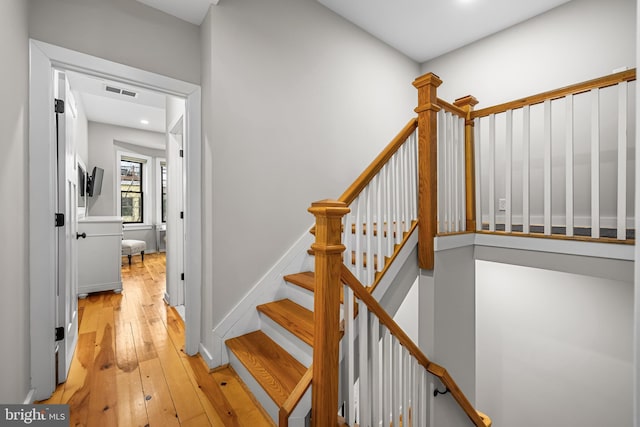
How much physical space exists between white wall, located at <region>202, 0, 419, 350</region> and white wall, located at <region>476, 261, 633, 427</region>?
2.30m

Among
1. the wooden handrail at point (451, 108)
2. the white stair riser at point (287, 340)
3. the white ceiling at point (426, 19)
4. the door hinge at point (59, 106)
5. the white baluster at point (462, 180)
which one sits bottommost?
the white stair riser at point (287, 340)

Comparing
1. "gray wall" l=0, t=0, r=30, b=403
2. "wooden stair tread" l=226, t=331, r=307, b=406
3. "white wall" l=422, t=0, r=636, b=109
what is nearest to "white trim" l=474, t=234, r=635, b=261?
"wooden stair tread" l=226, t=331, r=307, b=406

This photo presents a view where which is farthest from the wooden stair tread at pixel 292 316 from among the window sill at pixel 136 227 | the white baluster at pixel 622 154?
the window sill at pixel 136 227

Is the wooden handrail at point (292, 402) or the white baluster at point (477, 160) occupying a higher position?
the white baluster at point (477, 160)

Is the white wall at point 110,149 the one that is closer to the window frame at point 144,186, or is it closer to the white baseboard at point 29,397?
the window frame at point 144,186

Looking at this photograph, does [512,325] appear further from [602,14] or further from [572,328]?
[602,14]

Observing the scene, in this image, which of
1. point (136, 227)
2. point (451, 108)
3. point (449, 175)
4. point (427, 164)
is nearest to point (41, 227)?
point (427, 164)

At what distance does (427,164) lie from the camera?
6.29 ft

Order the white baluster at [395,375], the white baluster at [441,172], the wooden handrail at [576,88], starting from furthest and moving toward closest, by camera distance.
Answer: the white baluster at [441,172] → the wooden handrail at [576,88] → the white baluster at [395,375]

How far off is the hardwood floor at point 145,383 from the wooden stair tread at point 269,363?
7.5 inches

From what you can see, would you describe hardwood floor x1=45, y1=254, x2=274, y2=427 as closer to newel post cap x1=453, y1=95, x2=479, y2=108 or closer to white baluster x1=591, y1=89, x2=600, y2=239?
white baluster x1=591, y1=89, x2=600, y2=239

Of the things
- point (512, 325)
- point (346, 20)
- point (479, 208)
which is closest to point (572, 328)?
point (512, 325)

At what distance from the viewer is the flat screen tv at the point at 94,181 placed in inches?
207

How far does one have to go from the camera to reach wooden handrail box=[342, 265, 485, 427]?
133 cm
